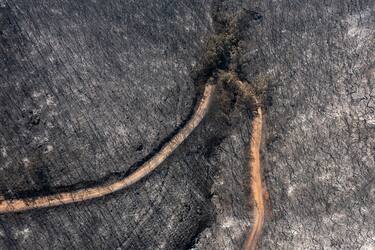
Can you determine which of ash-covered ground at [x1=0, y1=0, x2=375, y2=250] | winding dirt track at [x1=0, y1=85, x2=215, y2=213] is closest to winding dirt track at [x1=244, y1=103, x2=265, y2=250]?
ash-covered ground at [x1=0, y1=0, x2=375, y2=250]

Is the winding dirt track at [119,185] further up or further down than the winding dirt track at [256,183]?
further up

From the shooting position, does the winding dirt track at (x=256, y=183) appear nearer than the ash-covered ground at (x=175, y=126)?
No

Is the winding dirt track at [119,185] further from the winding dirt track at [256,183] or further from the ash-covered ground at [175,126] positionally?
the winding dirt track at [256,183]

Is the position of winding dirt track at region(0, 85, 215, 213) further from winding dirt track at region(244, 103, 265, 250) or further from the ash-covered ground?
winding dirt track at region(244, 103, 265, 250)

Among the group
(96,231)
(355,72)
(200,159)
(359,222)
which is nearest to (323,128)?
(355,72)

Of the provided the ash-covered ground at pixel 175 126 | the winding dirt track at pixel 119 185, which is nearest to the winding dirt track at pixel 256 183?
the ash-covered ground at pixel 175 126

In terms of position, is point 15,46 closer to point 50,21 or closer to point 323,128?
point 50,21

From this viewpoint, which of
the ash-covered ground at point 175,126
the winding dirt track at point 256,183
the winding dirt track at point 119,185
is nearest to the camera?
the winding dirt track at point 119,185

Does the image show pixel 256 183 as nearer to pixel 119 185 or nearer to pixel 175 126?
pixel 175 126
